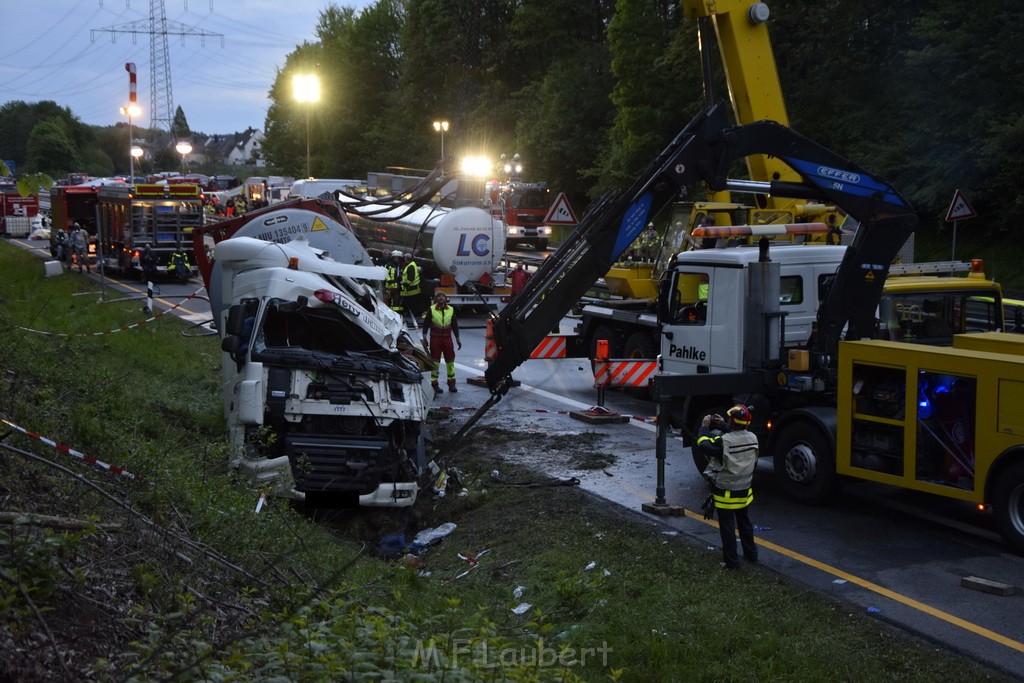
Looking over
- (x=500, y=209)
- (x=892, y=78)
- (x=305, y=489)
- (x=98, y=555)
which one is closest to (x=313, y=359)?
(x=305, y=489)

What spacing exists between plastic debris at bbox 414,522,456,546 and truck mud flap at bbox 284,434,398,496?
2.58 ft

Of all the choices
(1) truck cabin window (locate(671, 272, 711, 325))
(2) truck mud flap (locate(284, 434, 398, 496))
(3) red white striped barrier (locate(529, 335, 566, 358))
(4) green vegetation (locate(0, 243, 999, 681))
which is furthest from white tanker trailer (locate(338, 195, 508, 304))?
(2) truck mud flap (locate(284, 434, 398, 496))

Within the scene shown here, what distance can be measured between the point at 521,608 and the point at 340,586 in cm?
220

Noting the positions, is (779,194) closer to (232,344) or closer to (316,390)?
(316,390)

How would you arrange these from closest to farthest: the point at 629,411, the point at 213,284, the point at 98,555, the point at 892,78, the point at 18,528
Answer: the point at 18,528
the point at 98,555
the point at 213,284
the point at 629,411
the point at 892,78

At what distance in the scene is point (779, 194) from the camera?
12.0m

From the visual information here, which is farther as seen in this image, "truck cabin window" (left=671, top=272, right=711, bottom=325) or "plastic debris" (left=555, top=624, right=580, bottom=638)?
"truck cabin window" (left=671, top=272, right=711, bottom=325)

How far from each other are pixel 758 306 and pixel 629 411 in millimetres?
4581

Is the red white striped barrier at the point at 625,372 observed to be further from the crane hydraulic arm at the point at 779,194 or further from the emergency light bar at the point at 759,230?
the crane hydraulic arm at the point at 779,194

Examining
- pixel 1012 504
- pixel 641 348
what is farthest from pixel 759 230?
pixel 641 348

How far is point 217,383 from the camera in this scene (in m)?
17.1

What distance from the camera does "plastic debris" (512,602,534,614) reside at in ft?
27.7

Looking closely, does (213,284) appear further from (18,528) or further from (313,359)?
(18,528)

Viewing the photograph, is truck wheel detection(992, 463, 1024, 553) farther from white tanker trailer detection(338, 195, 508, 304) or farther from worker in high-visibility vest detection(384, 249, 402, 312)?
white tanker trailer detection(338, 195, 508, 304)
